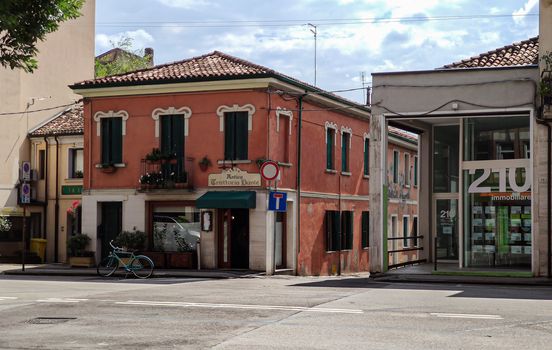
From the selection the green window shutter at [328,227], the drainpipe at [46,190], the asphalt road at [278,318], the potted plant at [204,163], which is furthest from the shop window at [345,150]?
the asphalt road at [278,318]

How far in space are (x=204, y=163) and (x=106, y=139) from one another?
4181 millimetres

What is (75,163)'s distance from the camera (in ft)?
113

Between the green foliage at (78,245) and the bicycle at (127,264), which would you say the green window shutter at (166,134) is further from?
the bicycle at (127,264)

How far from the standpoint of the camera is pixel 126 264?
2302 cm

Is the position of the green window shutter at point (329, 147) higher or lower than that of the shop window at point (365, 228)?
higher

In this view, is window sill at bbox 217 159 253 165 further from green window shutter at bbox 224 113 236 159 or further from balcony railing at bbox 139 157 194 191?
balcony railing at bbox 139 157 194 191

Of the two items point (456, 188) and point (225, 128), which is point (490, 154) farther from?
point (225, 128)

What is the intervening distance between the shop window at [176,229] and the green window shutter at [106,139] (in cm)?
273

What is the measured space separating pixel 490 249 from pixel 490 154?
8.37ft

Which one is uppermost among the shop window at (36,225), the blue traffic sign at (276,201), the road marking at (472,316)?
the blue traffic sign at (276,201)

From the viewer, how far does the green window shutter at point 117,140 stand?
28.9 meters

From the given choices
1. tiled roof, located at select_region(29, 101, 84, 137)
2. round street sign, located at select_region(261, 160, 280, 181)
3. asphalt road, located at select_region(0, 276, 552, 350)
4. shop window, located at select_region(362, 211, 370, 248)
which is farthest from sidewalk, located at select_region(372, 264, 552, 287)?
tiled roof, located at select_region(29, 101, 84, 137)

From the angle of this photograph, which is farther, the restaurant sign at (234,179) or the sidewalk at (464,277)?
the restaurant sign at (234,179)

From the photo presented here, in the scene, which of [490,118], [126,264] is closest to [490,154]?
[490,118]
